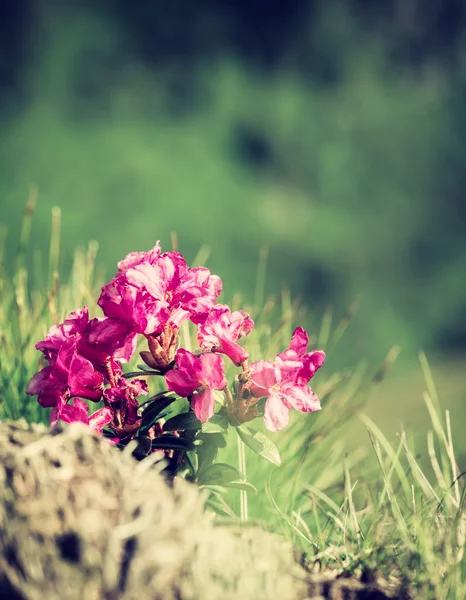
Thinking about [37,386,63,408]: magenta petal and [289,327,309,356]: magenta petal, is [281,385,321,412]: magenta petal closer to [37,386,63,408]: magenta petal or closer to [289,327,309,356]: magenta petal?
[289,327,309,356]: magenta petal

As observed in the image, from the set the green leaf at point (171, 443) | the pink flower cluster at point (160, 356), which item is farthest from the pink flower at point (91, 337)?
the green leaf at point (171, 443)

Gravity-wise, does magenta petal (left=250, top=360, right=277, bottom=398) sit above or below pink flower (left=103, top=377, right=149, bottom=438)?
above

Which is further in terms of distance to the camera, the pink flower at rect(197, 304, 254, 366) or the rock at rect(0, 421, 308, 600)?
the pink flower at rect(197, 304, 254, 366)

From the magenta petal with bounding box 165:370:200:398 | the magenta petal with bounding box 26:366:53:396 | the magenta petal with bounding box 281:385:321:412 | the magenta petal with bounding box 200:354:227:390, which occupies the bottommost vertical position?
the magenta petal with bounding box 26:366:53:396

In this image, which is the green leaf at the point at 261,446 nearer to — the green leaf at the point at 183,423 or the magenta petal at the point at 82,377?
the green leaf at the point at 183,423

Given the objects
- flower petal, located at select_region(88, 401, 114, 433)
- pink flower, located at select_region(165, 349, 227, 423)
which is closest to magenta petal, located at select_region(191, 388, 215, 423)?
pink flower, located at select_region(165, 349, 227, 423)

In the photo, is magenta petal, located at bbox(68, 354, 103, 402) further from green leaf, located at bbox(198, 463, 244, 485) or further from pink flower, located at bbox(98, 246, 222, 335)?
green leaf, located at bbox(198, 463, 244, 485)
